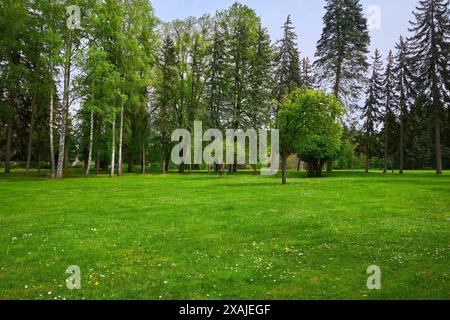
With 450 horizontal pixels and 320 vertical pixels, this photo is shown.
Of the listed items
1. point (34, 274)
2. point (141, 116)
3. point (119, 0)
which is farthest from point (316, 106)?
point (141, 116)

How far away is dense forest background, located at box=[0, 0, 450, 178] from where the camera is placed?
118ft

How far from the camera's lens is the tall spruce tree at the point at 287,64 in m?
52.8

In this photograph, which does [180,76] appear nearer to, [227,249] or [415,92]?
[415,92]

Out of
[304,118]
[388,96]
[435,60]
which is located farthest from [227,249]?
[388,96]

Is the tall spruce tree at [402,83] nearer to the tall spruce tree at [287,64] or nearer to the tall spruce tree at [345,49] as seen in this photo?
the tall spruce tree at [345,49]

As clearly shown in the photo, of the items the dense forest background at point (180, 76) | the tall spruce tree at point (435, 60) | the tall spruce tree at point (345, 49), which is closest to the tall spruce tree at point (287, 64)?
the dense forest background at point (180, 76)

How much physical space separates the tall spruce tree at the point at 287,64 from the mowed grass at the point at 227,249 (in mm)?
36723

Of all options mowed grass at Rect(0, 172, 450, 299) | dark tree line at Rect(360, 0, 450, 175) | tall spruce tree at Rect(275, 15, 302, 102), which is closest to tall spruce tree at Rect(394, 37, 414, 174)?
dark tree line at Rect(360, 0, 450, 175)

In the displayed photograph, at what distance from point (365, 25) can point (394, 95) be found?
1051cm

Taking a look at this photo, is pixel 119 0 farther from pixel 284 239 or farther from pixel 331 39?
pixel 284 239

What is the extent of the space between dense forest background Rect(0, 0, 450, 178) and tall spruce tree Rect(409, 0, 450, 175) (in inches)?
4.5

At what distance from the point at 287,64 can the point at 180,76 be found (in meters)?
16.9

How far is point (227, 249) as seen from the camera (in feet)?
34.3

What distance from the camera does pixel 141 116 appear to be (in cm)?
5266
